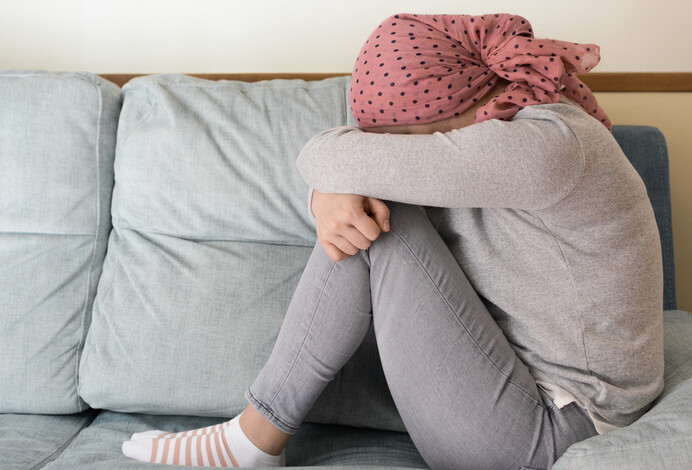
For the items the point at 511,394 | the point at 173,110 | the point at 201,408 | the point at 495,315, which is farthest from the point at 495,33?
the point at 201,408

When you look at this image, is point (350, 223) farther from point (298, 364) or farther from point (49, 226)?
point (49, 226)

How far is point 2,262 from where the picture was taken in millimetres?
1239

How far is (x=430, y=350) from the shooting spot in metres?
0.84

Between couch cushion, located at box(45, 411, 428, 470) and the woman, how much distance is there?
0.15 metres

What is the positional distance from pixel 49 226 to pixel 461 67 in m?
0.91

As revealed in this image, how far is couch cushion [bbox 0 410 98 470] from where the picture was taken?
1.03 meters

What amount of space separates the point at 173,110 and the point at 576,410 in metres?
0.97

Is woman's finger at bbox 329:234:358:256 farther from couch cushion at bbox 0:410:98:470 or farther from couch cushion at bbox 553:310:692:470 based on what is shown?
couch cushion at bbox 0:410:98:470

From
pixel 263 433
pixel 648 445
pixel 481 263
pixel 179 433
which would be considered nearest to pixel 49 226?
pixel 179 433

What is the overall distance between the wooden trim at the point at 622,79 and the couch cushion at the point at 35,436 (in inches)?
34.7

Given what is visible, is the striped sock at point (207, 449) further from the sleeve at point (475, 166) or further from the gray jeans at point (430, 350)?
the sleeve at point (475, 166)

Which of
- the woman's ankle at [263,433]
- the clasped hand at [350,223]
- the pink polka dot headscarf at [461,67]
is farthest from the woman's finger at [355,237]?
the woman's ankle at [263,433]

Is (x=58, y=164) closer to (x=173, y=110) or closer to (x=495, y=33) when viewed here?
(x=173, y=110)

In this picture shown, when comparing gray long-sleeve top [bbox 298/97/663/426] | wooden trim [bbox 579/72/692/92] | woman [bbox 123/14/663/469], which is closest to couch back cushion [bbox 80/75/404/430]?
woman [bbox 123/14/663/469]
